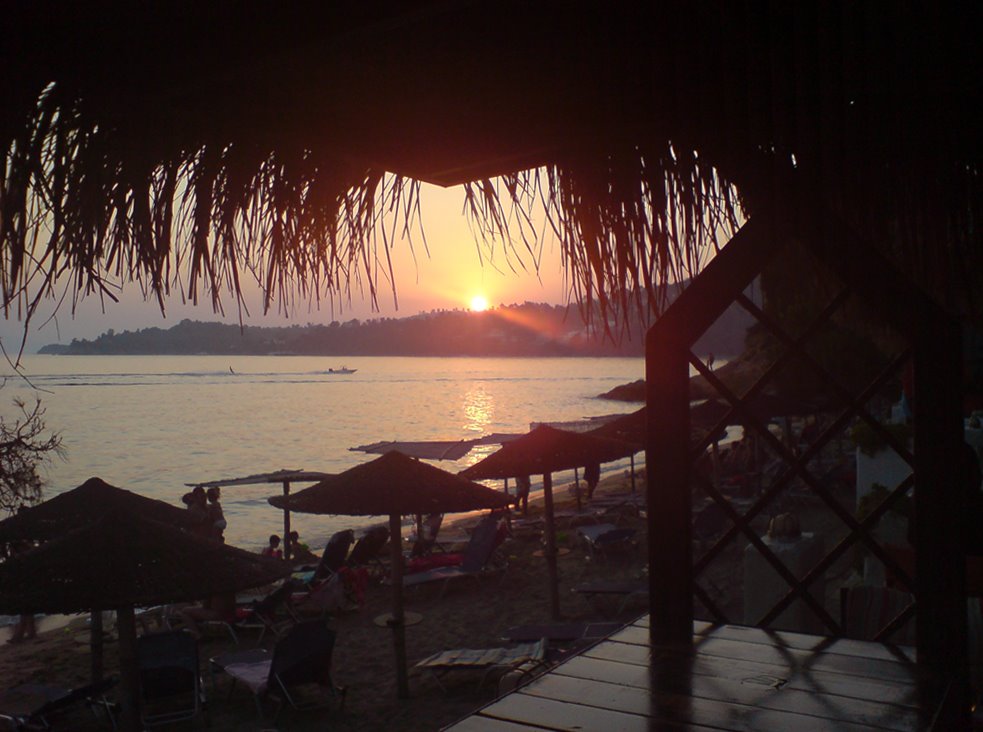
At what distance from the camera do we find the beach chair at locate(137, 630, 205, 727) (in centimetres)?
738

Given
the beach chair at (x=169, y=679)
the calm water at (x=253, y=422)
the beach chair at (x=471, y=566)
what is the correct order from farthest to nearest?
the calm water at (x=253, y=422) < the beach chair at (x=471, y=566) < the beach chair at (x=169, y=679)

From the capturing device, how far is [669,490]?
8.71 feet

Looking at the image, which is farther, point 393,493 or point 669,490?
point 393,493

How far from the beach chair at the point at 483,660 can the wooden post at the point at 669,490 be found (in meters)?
5.02

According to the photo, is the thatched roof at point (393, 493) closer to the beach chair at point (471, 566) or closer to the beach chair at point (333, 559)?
the beach chair at point (471, 566)

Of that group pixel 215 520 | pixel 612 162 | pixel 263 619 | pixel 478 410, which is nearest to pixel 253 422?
pixel 478 410

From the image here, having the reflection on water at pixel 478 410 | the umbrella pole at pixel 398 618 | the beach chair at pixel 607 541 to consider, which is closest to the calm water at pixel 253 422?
the reflection on water at pixel 478 410

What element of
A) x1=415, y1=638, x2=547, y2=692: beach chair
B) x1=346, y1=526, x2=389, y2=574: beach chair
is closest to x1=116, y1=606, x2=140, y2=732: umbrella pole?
x1=415, y1=638, x2=547, y2=692: beach chair

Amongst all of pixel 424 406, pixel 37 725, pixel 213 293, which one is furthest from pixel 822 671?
pixel 424 406

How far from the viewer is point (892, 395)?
17.4 m

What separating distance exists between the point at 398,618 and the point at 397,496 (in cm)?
120

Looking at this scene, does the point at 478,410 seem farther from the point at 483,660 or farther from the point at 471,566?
the point at 483,660

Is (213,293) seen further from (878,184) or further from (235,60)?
(878,184)

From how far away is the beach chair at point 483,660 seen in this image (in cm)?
770
